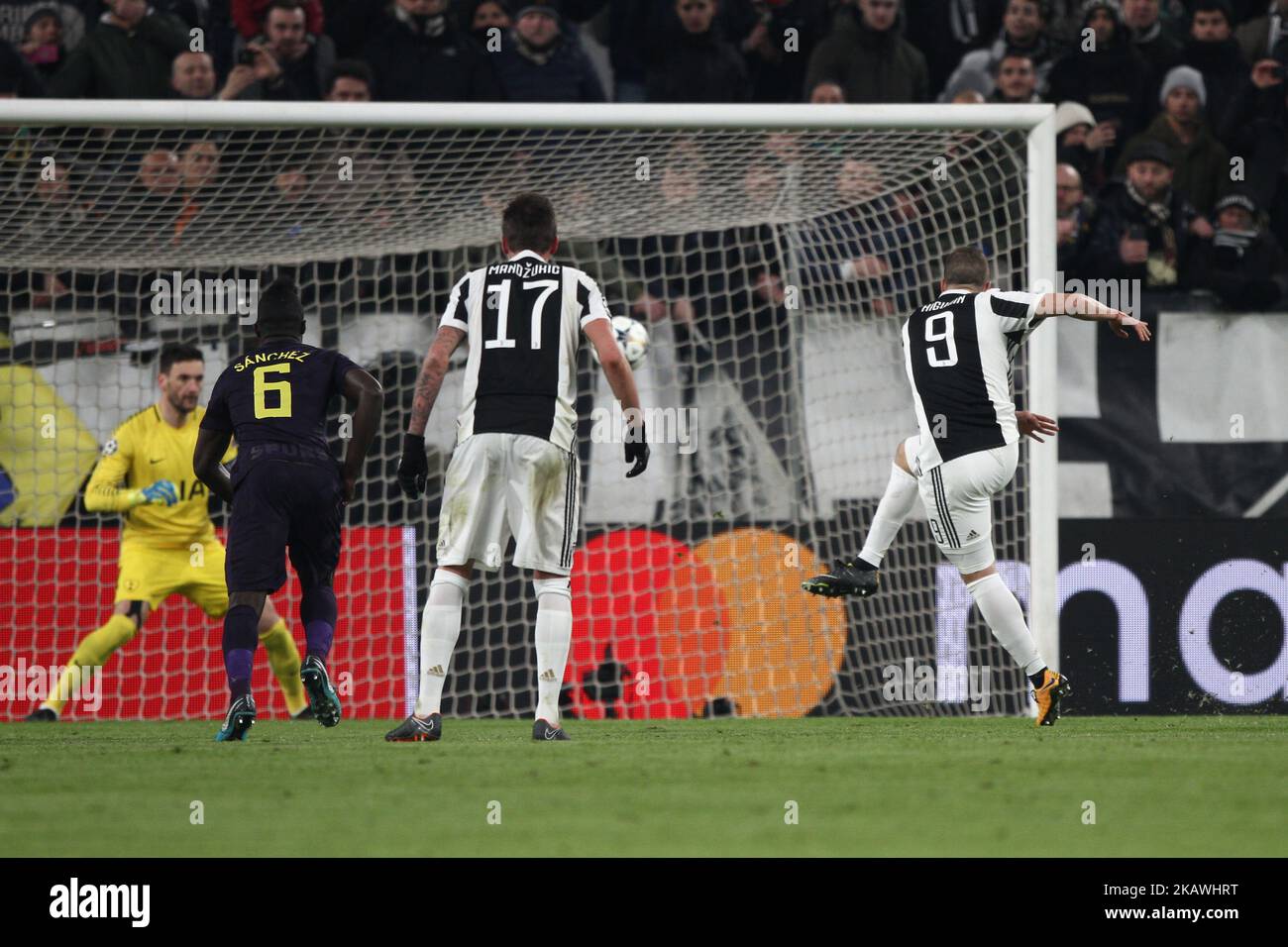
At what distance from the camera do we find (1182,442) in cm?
952

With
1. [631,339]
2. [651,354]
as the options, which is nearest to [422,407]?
[631,339]

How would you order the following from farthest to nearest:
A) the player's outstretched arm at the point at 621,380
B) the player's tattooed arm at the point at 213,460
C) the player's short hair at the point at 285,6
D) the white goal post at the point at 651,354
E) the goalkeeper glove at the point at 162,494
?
the player's short hair at the point at 285,6 < the white goal post at the point at 651,354 < the goalkeeper glove at the point at 162,494 < the player's tattooed arm at the point at 213,460 < the player's outstretched arm at the point at 621,380

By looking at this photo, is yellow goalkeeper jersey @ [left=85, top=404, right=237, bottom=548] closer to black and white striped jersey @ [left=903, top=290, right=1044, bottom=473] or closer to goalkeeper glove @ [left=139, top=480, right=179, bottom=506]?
goalkeeper glove @ [left=139, top=480, right=179, bottom=506]

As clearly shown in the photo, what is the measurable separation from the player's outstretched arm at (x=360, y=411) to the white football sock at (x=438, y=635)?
0.57 m

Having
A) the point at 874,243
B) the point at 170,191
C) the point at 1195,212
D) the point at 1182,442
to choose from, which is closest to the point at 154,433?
the point at 170,191

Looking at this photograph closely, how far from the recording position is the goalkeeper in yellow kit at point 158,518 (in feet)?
28.2

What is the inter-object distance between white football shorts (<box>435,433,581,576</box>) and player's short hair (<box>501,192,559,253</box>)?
2.22 feet

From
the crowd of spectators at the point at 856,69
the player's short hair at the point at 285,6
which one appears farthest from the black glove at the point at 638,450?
the player's short hair at the point at 285,6

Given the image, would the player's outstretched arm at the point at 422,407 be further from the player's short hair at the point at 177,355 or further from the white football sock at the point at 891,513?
the player's short hair at the point at 177,355

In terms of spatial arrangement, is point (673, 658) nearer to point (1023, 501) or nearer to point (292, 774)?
point (1023, 501)

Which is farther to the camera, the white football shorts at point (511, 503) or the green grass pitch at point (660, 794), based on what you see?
the white football shorts at point (511, 503)

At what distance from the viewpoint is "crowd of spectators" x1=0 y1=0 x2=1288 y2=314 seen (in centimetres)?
1009

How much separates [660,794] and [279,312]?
2806mm

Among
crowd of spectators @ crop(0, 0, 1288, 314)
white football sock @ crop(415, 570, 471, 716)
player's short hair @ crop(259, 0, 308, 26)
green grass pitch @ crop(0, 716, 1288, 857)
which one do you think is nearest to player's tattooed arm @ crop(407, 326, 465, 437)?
white football sock @ crop(415, 570, 471, 716)
